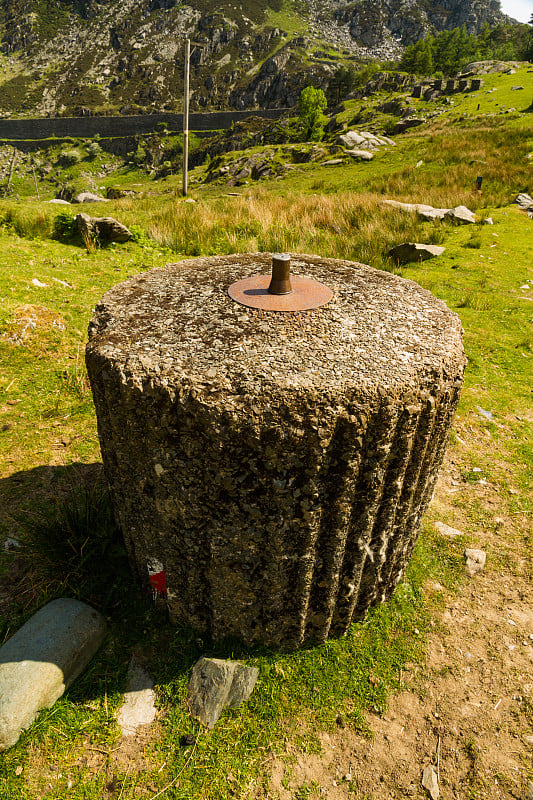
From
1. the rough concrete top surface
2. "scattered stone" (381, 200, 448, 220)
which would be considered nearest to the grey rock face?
the rough concrete top surface

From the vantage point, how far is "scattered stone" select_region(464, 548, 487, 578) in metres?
3.08

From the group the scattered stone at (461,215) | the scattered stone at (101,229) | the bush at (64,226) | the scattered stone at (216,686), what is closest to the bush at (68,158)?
the bush at (64,226)

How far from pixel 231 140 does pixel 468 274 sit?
72.4 meters

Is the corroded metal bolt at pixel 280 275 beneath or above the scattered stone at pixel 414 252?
above

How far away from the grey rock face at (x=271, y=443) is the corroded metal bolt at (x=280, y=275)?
23 centimetres

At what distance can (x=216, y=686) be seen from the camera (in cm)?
224

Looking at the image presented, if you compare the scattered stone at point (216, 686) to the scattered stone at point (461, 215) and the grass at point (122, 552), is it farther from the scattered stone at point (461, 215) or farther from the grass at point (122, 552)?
the scattered stone at point (461, 215)

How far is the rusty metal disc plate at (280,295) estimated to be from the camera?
233cm

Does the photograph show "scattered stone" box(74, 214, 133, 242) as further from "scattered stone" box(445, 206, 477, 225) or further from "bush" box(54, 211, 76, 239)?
"scattered stone" box(445, 206, 477, 225)

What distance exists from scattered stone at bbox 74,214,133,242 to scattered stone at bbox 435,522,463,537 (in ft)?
24.7

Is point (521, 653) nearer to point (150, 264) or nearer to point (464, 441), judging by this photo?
point (464, 441)

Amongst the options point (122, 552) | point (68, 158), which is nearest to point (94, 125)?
point (68, 158)

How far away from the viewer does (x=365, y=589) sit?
247 centimetres

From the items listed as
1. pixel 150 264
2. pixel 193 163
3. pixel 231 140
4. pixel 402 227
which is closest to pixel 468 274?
pixel 402 227
